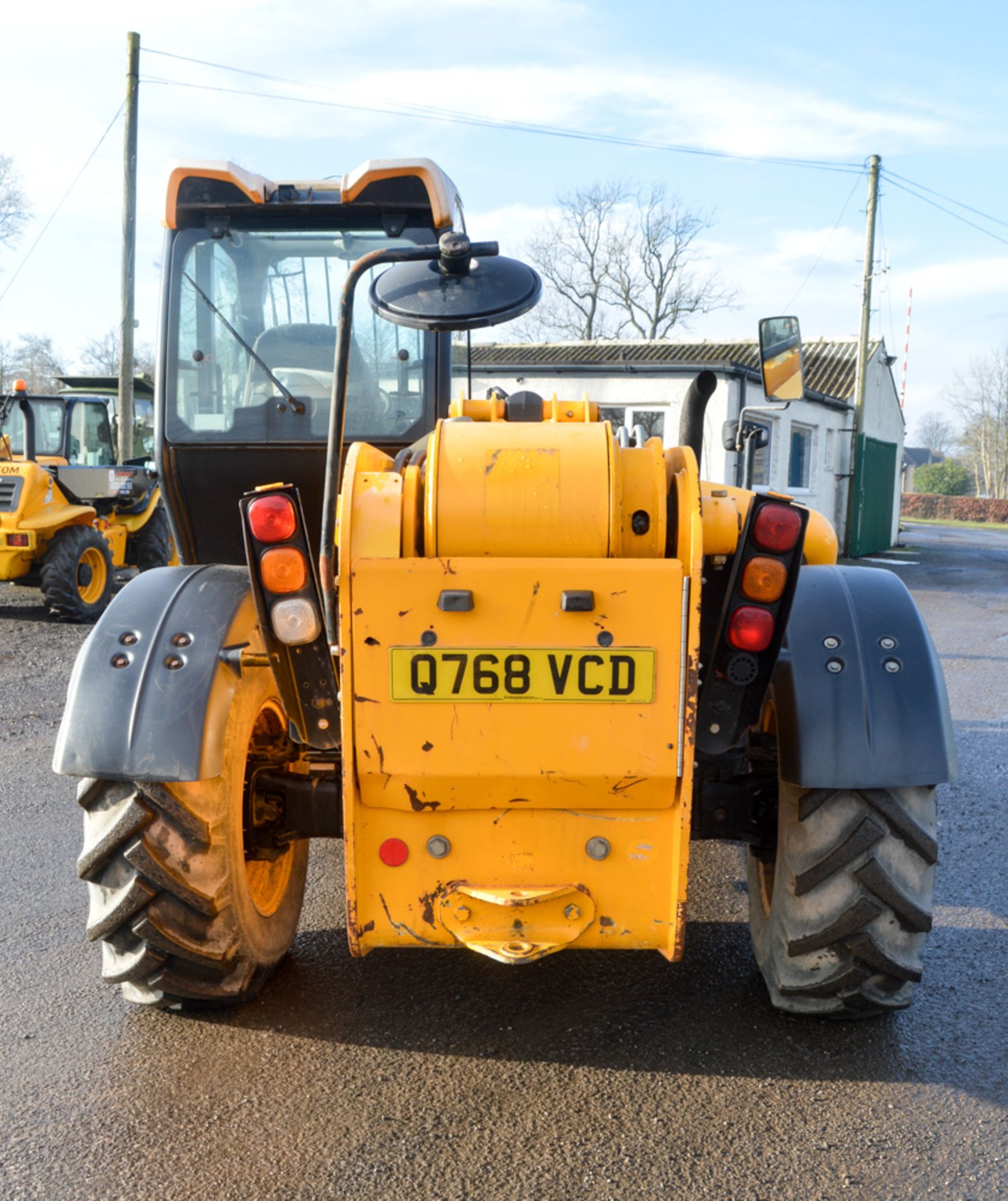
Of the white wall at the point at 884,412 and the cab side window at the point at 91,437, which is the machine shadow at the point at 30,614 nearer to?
the cab side window at the point at 91,437

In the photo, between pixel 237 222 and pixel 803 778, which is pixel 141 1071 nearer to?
pixel 803 778

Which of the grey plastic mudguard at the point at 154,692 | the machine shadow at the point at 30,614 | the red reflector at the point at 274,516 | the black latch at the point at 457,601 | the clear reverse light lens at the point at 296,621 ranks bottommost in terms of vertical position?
the machine shadow at the point at 30,614

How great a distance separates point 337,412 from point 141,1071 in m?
1.76

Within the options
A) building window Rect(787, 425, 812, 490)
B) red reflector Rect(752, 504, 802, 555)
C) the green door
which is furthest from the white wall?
red reflector Rect(752, 504, 802, 555)

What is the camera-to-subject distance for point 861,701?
2.85 metres

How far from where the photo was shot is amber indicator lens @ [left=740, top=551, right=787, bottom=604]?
105 inches

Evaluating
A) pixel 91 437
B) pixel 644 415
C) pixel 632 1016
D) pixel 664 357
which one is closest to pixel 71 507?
pixel 91 437

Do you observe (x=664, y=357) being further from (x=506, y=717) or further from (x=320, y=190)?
(x=506, y=717)

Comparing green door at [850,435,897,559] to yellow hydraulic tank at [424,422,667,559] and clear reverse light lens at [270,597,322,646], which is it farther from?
clear reverse light lens at [270,597,322,646]

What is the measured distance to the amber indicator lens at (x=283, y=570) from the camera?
268 centimetres

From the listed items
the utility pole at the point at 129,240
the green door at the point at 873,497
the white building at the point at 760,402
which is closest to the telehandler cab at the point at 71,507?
the utility pole at the point at 129,240

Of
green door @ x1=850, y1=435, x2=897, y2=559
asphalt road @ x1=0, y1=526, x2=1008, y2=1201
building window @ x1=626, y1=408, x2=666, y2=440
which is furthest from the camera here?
green door @ x1=850, y1=435, x2=897, y2=559

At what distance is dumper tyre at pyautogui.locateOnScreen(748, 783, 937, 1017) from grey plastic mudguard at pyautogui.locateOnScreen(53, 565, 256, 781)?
1523 mm

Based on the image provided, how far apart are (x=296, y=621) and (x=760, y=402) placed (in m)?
20.2
